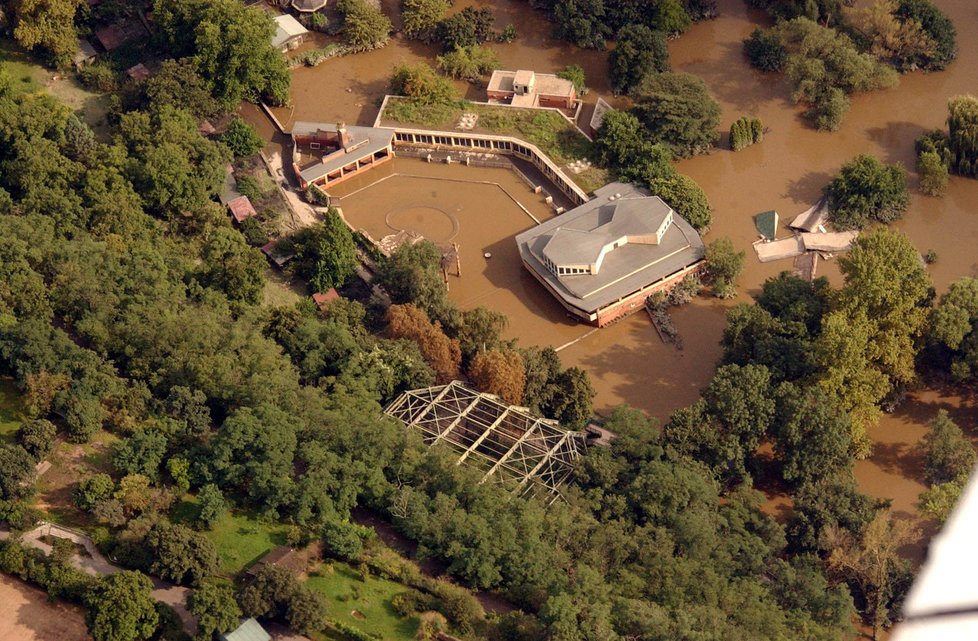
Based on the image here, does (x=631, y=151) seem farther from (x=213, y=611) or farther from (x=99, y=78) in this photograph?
(x=213, y=611)

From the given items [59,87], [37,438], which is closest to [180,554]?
[37,438]

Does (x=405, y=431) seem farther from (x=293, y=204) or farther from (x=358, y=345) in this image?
(x=293, y=204)

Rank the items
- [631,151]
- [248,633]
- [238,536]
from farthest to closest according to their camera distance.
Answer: [631,151]
[238,536]
[248,633]

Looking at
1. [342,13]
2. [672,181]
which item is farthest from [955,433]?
[342,13]

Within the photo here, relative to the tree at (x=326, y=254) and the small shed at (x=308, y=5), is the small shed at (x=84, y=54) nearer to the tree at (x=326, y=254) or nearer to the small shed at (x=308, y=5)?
the small shed at (x=308, y=5)

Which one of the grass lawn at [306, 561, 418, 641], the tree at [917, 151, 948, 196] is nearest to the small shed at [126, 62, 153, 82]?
the grass lawn at [306, 561, 418, 641]

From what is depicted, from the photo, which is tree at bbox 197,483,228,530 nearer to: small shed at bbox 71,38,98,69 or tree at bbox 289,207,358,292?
tree at bbox 289,207,358,292
